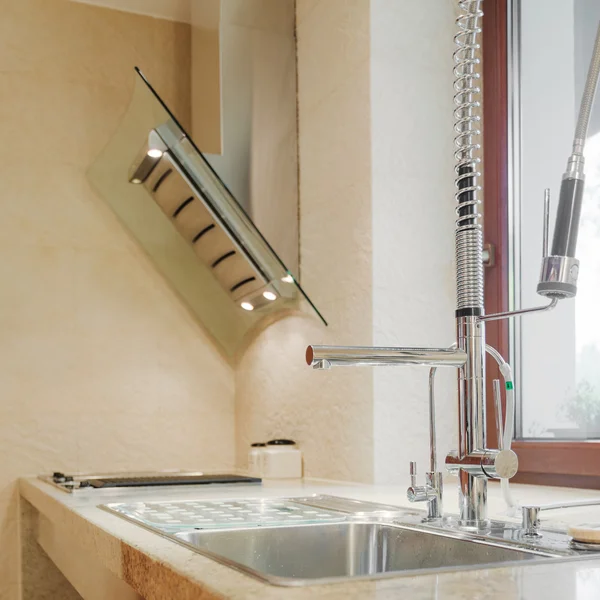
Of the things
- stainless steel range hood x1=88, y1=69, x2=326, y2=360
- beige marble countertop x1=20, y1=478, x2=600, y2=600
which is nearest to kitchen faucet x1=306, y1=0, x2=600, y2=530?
beige marble countertop x1=20, y1=478, x2=600, y2=600

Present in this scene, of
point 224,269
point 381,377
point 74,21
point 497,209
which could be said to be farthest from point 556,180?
point 74,21

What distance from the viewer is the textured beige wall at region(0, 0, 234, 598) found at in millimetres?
2451

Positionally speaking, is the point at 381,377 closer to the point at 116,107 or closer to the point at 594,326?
the point at 594,326

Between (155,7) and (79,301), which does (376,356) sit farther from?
(155,7)

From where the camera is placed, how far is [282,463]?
2.17 metres

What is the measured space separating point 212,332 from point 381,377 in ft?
2.75

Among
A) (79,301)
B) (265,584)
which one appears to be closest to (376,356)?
(265,584)

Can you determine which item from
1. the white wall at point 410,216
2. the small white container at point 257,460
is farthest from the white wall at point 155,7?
the small white container at point 257,460

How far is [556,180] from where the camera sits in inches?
73.4

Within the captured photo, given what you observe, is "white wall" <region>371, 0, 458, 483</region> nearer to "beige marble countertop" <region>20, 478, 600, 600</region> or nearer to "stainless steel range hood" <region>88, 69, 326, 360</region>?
"stainless steel range hood" <region>88, 69, 326, 360</region>

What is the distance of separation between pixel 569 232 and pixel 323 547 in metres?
0.58

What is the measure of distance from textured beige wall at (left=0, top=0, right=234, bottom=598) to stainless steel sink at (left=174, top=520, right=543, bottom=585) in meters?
1.37

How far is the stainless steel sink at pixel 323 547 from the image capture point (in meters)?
1.16

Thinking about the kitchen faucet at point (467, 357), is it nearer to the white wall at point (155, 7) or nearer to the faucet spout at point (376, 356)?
the faucet spout at point (376, 356)
